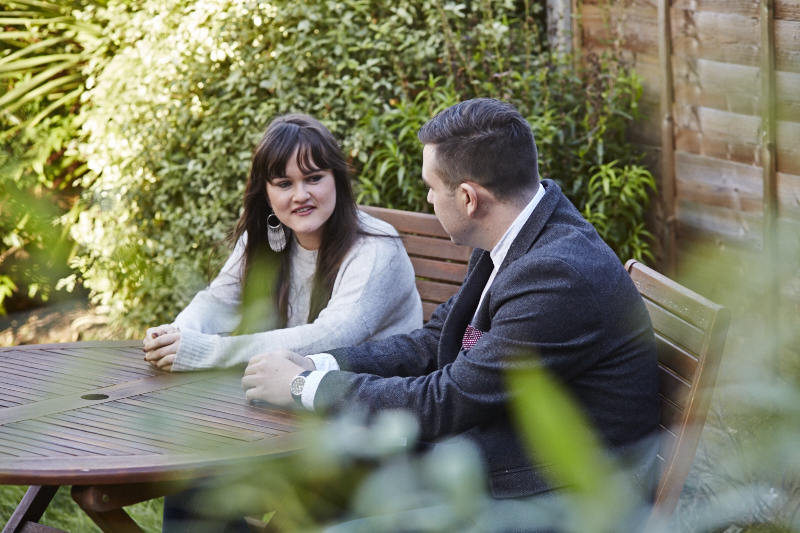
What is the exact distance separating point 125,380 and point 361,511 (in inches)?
65.9

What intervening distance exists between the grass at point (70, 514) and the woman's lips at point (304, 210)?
4.59 ft

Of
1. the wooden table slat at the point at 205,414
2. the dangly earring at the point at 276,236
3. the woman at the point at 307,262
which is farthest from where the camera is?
the dangly earring at the point at 276,236

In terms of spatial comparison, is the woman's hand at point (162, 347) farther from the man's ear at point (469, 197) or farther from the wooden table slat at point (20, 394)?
the man's ear at point (469, 197)

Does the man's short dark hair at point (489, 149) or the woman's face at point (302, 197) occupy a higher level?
the man's short dark hair at point (489, 149)

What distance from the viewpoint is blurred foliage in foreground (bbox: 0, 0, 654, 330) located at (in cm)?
442

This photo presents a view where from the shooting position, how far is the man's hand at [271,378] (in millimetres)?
2068

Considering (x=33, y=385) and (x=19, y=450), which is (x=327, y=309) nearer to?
(x=33, y=385)

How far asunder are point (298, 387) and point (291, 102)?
314 cm

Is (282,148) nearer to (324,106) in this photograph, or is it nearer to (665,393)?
(665,393)

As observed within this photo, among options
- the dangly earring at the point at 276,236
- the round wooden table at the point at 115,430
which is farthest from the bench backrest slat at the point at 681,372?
the dangly earring at the point at 276,236

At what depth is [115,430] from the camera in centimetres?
192

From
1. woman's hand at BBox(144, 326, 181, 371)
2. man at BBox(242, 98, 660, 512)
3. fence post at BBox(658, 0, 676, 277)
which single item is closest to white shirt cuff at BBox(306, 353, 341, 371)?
man at BBox(242, 98, 660, 512)

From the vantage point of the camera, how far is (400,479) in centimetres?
87

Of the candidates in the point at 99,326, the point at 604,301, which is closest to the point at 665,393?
the point at 604,301
